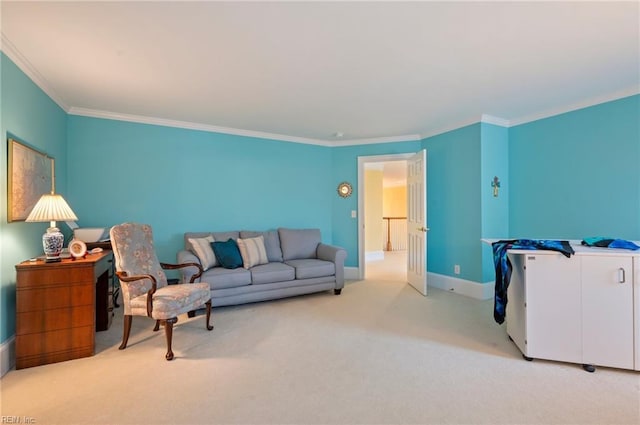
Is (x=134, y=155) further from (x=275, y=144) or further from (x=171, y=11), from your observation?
(x=171, y=11)

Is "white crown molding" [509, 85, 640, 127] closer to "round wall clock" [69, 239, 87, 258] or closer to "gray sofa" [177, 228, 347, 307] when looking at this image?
"gray sofa" [177, 228, 347, 307]

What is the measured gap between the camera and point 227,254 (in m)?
3.78

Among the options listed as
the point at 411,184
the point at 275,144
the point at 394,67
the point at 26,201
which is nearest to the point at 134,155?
the point at 26,201

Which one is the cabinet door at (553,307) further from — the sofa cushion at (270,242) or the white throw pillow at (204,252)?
the white throw pillow at (204,252)

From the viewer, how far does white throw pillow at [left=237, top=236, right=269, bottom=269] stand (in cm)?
387

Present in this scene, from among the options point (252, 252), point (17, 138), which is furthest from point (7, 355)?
point (252, 252)

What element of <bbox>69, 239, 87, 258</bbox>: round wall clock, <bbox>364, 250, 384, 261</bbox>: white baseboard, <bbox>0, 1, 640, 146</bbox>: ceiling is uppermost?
<bbox>0, 1, 640, 146</bbox>: ceiling

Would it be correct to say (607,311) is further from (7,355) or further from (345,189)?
(7,355)

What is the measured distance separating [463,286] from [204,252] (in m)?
3.52

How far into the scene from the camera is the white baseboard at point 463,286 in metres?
4.07

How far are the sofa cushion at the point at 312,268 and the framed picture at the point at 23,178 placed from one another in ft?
8.93

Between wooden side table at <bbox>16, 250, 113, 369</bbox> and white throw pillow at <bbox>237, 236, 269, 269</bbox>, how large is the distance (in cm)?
163

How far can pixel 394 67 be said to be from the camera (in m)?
2.63

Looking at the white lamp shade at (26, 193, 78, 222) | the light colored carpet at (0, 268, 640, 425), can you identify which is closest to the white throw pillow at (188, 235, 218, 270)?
the light colored carpet at (0, 268, 640, 425)
